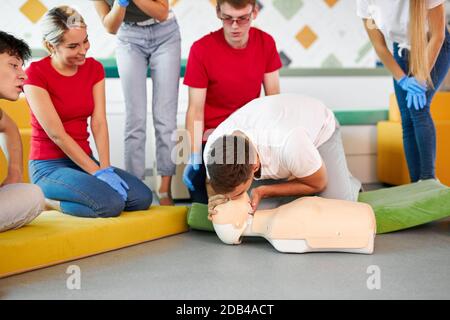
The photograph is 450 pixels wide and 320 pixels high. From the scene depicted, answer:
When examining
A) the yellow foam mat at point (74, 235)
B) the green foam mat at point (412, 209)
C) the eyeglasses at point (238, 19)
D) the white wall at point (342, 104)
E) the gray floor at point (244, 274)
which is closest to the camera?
the gray floor at point (244, 274)

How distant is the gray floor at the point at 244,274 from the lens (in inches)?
65.5

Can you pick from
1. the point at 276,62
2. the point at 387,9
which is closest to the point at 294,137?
the point at 276,62

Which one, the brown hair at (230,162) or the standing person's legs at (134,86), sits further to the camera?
the standing person's legs at (134,86)

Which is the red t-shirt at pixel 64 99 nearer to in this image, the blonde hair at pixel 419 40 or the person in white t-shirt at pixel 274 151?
the person in white t-shirt at pixel 274 151

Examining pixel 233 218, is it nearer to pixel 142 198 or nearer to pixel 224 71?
pixel 142 198

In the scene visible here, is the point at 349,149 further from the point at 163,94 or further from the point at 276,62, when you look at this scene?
the point at 163,94

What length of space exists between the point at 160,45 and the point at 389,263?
4.62 ft

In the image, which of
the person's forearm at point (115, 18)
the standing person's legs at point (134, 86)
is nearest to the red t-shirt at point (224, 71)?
the standing person's legs at point (134, 86)

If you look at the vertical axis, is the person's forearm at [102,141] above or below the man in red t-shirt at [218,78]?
below

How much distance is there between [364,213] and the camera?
207cm

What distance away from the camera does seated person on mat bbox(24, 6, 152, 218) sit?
2.31 meters

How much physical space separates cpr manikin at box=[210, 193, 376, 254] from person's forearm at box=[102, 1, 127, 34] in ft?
3.19

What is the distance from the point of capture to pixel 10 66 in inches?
79.8

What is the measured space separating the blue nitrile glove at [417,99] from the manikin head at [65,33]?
1403mm
